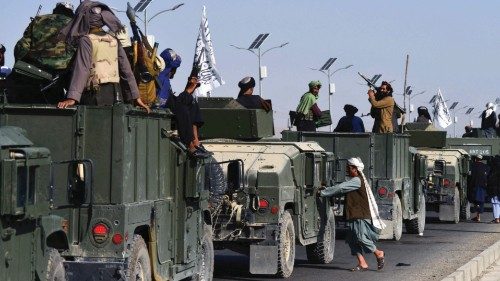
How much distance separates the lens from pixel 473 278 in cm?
2002

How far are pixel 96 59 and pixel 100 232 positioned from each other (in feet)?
5.30

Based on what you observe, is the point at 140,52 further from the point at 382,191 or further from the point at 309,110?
the point at 382,191

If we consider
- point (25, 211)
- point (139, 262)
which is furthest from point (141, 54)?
point (25, 211)

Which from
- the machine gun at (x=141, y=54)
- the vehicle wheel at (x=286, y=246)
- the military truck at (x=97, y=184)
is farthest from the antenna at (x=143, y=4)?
the military truck at (x=97, y=184)

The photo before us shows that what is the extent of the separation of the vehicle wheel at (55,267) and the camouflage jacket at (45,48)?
225 centimetres

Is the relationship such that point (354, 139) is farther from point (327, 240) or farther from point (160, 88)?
point (160, 88)

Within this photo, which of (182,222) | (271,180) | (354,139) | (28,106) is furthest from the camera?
(354,139)

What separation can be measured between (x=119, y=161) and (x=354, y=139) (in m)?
15.5

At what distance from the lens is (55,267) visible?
1123 centimetres

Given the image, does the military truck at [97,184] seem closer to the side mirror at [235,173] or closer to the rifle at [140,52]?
the rifle at [140,52]

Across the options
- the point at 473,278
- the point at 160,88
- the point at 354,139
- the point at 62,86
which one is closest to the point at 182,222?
the point at 160,88

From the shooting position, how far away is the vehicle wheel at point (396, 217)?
2801 centimetres

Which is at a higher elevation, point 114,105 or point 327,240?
point 114,105

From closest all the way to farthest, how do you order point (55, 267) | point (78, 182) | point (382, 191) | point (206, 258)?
point (55, 267) → point (78, 182) → point (206, 258) → point (382, 191)
